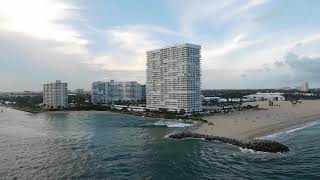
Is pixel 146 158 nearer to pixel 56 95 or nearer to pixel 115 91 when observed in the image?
pixel 56 95

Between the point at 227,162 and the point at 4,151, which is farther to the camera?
the point at 4,151

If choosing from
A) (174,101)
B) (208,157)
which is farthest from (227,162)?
(174,101)

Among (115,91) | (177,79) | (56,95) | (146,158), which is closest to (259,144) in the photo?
(146,158)

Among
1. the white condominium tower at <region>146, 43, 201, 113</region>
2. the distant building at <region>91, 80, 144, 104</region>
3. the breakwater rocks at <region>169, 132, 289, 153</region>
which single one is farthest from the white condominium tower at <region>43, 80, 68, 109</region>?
the breakwater rocks at <region>169, 132, 289, 153</region>

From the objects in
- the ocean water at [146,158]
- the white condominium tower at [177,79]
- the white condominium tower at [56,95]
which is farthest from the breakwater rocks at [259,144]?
the white condominium tower at [56,95]

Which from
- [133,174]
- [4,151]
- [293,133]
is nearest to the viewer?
[133,174]

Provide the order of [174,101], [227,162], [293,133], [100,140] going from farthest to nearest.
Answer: [174,101], [293,133], [100,140], [227,162]

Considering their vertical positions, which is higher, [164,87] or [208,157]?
[164,87]

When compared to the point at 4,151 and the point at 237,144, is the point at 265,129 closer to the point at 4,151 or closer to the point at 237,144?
the point at 237,144
